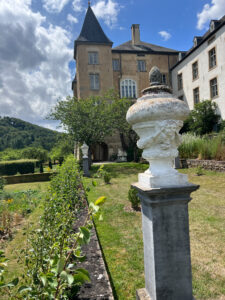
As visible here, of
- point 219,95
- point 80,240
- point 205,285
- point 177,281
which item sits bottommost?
point 205,285

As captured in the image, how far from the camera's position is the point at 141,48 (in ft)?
84.9

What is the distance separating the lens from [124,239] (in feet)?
13.0

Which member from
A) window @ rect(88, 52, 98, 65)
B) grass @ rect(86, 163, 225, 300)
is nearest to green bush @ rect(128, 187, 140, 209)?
grass @ rect(86, 163, 225, 300)

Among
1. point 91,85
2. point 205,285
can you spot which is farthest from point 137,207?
point 91,85

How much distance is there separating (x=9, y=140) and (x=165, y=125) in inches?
2339

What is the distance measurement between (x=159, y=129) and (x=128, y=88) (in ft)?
82.3

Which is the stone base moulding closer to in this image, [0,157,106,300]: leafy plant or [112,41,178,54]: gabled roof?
[0,157,106,300]: leafy plant

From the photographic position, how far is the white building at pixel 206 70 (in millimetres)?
16516

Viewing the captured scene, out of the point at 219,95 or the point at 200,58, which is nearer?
the point at 219,95

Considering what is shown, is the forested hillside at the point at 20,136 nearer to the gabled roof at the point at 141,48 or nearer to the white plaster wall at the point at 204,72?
the gabled roof at the point at 141,48

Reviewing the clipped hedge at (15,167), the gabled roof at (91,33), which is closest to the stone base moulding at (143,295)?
the clipped hedge at (15,167)

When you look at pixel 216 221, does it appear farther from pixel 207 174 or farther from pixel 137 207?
pixel 207 174

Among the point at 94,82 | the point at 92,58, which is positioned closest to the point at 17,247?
the point at 94,82

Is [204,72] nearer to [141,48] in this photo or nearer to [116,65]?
[141,48]
